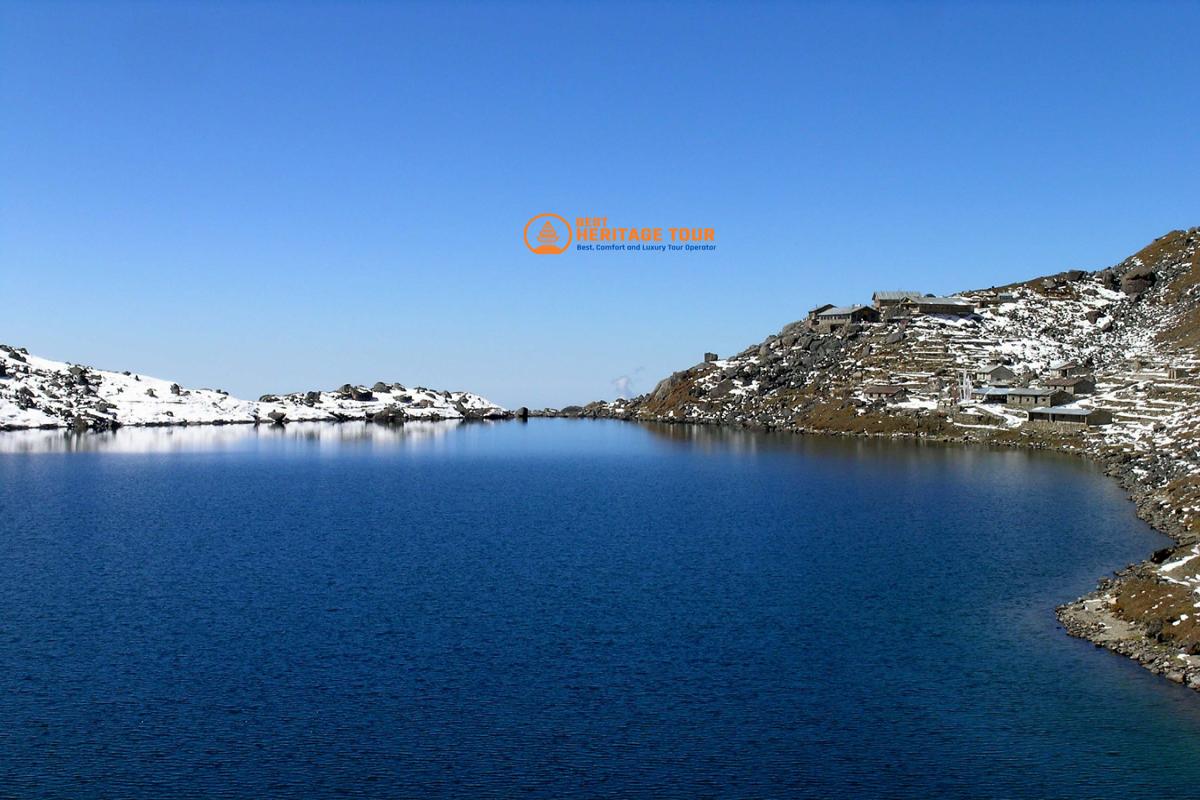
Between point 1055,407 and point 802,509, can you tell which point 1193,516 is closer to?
point 802,509

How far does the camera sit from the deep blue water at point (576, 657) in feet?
130

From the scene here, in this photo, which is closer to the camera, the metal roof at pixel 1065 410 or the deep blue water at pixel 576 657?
the deep blue water at pixel 576 657

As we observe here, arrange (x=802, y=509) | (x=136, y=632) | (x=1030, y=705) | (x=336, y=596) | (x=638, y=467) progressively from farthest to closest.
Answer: (x=638, y=467) → (x=802, y=509) → (x=336, y=596) → (x=136, y=632) → (x=1030, y=705)

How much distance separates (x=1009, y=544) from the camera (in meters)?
87.4

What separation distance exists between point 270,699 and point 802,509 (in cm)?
7591

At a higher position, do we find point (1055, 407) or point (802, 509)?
point (1055, 407)

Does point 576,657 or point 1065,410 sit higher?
point 1065,410

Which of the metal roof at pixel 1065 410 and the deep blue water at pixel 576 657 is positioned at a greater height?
the metal roof at pixel 1065 410

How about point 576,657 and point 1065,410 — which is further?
point 1065,410

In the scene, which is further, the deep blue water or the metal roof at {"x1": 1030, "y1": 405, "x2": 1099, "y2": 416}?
the metal roof at {"x1": 1030, "y1": 405, "x2": 1099, "y2": 416}

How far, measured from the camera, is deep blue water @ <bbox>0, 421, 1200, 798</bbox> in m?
39.7

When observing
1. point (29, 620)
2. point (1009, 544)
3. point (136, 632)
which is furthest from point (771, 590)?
point (29, 620)

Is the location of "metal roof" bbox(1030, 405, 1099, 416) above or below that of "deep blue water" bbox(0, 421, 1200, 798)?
above

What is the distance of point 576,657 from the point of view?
178ft
